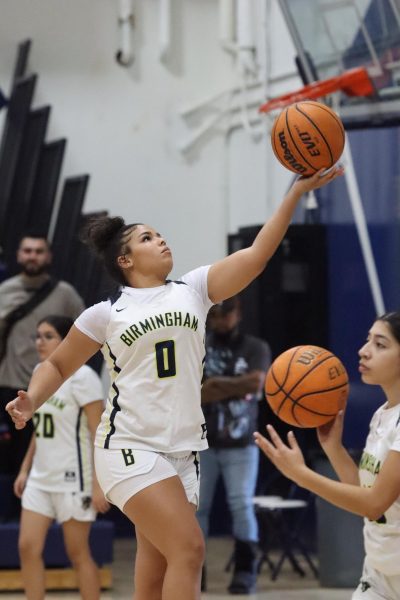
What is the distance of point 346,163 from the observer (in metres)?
7.70

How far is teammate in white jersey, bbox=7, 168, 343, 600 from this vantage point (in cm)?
381

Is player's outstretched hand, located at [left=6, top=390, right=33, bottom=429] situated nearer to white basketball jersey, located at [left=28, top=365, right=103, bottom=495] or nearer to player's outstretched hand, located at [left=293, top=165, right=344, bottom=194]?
player's outstretched hand, located at [left=293, top=165, right=344, bottom=194]

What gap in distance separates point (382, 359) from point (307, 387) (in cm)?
27

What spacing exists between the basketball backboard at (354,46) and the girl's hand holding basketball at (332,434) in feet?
12.5

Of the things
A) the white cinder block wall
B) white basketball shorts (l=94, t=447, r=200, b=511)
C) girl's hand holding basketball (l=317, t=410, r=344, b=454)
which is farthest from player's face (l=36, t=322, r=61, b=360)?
the white cinder block wall

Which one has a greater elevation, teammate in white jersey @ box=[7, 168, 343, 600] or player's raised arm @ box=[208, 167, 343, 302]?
player's raised arm @ box=[208, 167, 343, 302]

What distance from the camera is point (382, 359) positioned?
385 centimetres

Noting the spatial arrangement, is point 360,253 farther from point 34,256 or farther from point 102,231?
point 102,231

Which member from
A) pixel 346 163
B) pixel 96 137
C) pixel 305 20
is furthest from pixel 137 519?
pixel 96 137

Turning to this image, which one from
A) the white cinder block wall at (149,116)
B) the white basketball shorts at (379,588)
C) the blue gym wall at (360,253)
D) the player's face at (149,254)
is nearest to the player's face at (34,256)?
the blue gym wall at (360,253)

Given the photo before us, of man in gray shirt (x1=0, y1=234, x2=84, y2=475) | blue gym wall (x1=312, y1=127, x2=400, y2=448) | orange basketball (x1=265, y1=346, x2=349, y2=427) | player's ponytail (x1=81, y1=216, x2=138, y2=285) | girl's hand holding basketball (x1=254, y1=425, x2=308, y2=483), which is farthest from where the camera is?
man in gray shirt (x1=0, y1=234, x2=84, y2=475)

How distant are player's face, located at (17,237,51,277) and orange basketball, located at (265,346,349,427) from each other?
4.53 metres

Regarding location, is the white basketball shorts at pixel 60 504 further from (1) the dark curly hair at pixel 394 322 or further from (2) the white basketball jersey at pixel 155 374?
(1) the dark curly hair at pixel 394 322

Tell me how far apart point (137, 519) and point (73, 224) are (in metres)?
6.06
